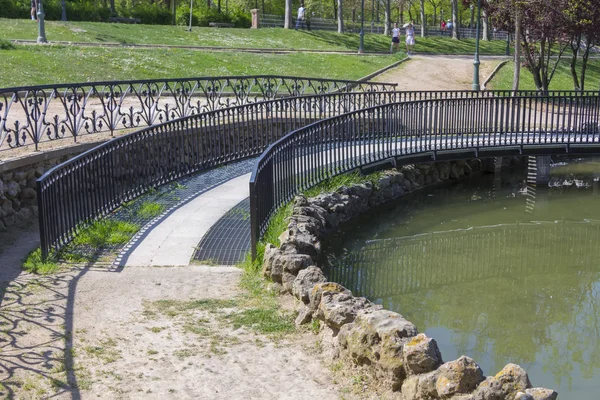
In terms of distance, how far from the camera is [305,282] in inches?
352

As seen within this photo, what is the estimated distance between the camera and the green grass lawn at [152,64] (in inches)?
1109

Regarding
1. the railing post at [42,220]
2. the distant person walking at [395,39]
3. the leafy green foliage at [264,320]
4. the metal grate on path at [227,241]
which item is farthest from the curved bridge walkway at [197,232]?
the distant person walking at [395,39]

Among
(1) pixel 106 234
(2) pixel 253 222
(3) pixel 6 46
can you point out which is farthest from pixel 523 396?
(3) pixel 6 46

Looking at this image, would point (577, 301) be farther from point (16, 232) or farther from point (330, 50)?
point (330, 50)

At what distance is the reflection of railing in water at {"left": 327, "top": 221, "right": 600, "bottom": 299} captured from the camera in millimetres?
13367

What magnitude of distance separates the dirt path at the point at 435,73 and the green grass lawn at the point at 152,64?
1.20m

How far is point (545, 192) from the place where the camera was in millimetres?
20547

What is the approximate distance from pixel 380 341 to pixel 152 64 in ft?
88.2

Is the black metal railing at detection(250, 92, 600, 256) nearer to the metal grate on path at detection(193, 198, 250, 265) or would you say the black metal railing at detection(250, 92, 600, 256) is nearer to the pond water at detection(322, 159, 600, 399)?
the metal grate on path at detection(193, 198, 250, 265)

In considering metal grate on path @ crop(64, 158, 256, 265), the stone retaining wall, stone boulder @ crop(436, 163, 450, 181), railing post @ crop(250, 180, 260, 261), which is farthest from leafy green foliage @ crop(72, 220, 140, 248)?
stone boulder @ crop(436, 163, 450, 181)

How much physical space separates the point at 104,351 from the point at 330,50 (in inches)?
1523

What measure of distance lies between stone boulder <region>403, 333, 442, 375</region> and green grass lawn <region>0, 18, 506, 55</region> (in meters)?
33.4

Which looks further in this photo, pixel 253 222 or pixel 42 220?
pixel 253 222

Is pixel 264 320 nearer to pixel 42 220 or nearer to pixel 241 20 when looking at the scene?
pixel 42 220
